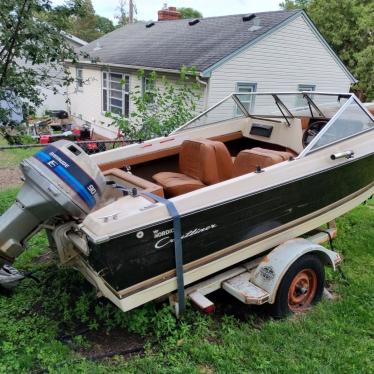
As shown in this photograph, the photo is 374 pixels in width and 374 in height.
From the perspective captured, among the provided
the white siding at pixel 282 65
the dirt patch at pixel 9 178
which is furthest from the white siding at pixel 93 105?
the dirt patch at pixel 9 178

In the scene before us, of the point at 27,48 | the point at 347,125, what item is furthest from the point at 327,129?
the point at 27,48

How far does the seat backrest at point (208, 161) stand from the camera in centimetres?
364

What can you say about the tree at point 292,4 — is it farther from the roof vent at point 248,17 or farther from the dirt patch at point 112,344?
the dirt patch at point 112,344

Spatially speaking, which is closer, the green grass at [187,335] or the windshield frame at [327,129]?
the green grass at [187,335]

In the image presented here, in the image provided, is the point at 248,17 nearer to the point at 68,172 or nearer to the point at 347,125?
the point at 347,125

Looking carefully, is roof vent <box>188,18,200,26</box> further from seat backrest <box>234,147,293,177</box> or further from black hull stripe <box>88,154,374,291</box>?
seat backrest <box>234,147,293,177</box>

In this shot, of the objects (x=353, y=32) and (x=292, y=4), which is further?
(x=292, y=4)

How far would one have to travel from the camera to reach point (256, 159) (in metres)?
3.60

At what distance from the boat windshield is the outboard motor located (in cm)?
200

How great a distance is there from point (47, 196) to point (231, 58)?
9.37 meters

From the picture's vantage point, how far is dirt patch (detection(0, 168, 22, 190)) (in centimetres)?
717

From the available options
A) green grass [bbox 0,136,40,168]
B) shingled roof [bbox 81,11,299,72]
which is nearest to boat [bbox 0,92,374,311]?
green grass [bbox 0,136,40,168]

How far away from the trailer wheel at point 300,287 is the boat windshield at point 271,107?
1890 millimetres

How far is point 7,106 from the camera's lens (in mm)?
4746
